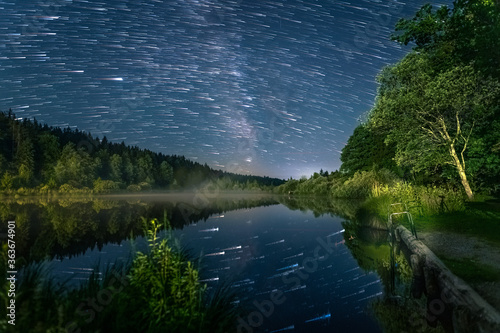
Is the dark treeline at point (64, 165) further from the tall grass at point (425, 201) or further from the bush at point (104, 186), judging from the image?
the tall grass at point (425, 201)

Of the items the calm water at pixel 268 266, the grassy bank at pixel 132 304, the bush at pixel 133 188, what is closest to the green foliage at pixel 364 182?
the calm water at pixel 268 266

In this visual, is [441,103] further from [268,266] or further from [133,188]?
[133,188]

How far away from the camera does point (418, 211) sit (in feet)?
65.5

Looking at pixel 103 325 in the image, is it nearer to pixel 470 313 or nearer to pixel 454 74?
pixel 470 313

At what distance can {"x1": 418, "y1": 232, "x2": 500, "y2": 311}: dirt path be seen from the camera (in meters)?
6.37

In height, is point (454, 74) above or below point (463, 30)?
below

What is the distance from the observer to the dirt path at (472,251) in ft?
20.9

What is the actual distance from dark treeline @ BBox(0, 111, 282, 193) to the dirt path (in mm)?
79011

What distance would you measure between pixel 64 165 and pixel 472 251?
96274 mm

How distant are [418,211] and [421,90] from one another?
11.7 m

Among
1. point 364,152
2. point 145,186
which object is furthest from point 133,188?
point 364,152

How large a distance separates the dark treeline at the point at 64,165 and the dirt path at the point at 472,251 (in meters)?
79.0

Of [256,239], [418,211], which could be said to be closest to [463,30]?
[418,211]

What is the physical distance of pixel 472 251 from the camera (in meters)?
10.1
